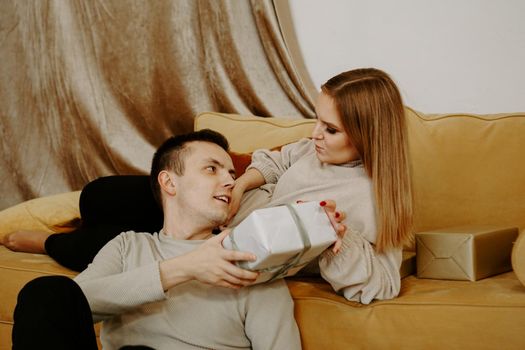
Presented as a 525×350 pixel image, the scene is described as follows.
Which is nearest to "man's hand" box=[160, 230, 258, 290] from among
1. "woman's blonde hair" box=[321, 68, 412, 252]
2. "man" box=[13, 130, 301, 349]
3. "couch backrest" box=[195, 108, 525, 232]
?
"man" box=[13, 130, 301, 349]

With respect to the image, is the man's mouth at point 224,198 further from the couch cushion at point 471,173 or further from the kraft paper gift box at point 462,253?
the couch cushion at point 471,173

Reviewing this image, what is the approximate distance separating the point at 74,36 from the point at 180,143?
1.80 meters

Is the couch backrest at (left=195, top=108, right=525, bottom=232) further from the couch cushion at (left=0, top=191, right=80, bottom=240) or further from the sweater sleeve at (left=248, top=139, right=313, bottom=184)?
the couch cushion at (left=0, top=191, right=80, bottom=240)

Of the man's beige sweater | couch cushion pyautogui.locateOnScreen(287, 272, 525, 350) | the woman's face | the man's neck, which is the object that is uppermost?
the woman's face

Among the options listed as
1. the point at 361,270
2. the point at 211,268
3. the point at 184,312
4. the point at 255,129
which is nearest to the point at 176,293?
the point at 184,312

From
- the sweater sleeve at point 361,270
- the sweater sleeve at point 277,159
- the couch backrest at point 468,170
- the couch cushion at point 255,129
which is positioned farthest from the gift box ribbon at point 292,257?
the couch cushion at point 255,129

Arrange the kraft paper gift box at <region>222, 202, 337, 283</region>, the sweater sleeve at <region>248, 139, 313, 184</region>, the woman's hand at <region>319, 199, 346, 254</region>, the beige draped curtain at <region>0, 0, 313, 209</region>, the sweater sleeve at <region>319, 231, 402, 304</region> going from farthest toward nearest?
the beige draped curtain at <region>0, 0, 313, 209</region>
the sweater sleeve at <region>248, 139, 313, 184</region>
the sweater sleeve at <region>319, 231, 402, 304</region>
the woman's hand at <region>319, 199, 346, 254</region>
the kraft paper gift box at <region>222, 202, 337, 283</region>

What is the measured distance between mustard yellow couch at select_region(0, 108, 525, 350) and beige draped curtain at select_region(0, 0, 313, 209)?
0.48 metres

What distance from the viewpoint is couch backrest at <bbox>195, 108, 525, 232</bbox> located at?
5.54 feet

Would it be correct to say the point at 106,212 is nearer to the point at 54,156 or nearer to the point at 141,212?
the point at 141,212

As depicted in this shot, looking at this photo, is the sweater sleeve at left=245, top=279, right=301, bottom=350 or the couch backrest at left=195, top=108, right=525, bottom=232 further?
the couch backrest at left=195, top=108, right=525, bottom=232

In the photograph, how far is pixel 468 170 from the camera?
1.72m

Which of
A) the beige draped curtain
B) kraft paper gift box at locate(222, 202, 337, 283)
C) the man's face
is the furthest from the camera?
the beige draped curtain

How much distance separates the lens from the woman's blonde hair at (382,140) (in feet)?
4.24
